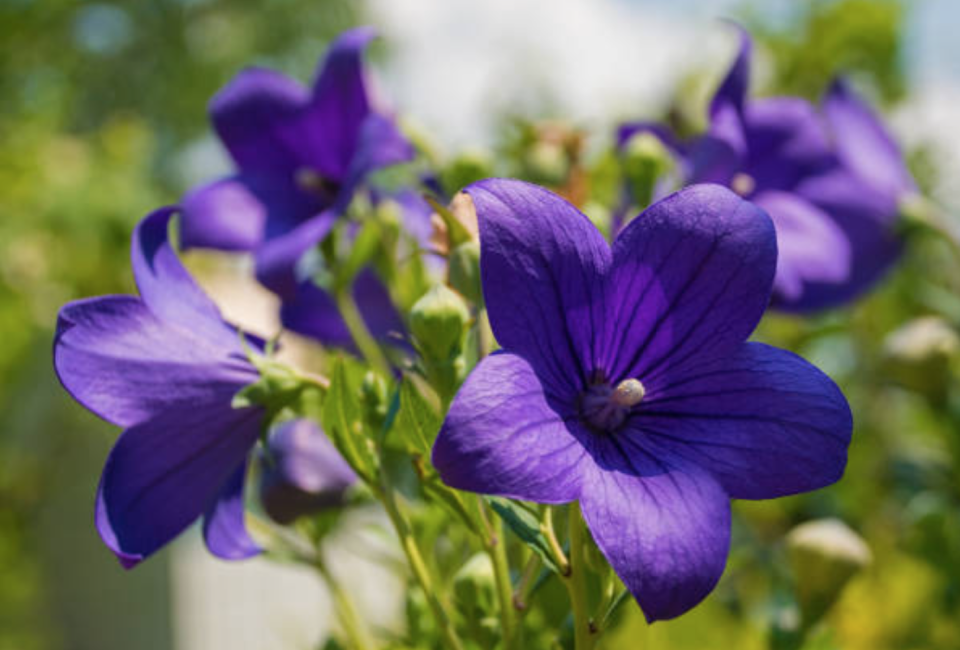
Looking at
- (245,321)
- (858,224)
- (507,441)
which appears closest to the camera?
(507,441)

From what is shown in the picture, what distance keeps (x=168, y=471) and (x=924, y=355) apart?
1.96 feet

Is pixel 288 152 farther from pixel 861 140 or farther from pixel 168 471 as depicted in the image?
pixel 861 140

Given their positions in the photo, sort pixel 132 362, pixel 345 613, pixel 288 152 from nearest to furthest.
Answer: pixel 132 362
pixel 345 613
pixel 288 152

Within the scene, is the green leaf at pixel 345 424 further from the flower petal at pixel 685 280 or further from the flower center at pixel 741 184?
the flower center at pixel 741 184

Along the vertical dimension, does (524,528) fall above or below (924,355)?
above

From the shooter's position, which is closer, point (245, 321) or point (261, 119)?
point (261, 119)

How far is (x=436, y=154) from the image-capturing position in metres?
0.65

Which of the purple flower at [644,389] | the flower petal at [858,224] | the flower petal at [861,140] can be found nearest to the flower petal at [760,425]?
the purple flower at [644,389]

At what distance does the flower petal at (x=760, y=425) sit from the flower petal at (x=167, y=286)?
220 millimetres

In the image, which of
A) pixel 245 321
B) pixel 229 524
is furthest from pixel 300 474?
pixel 245 321

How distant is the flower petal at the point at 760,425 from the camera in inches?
14.0

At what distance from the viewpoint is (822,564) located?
0.58 meters

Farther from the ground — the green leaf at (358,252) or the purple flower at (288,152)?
the purple flower at (288,152)

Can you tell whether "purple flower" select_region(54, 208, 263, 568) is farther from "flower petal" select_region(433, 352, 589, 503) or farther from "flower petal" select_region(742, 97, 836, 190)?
"flower petal" select_region(742, 97, 836, 190)
